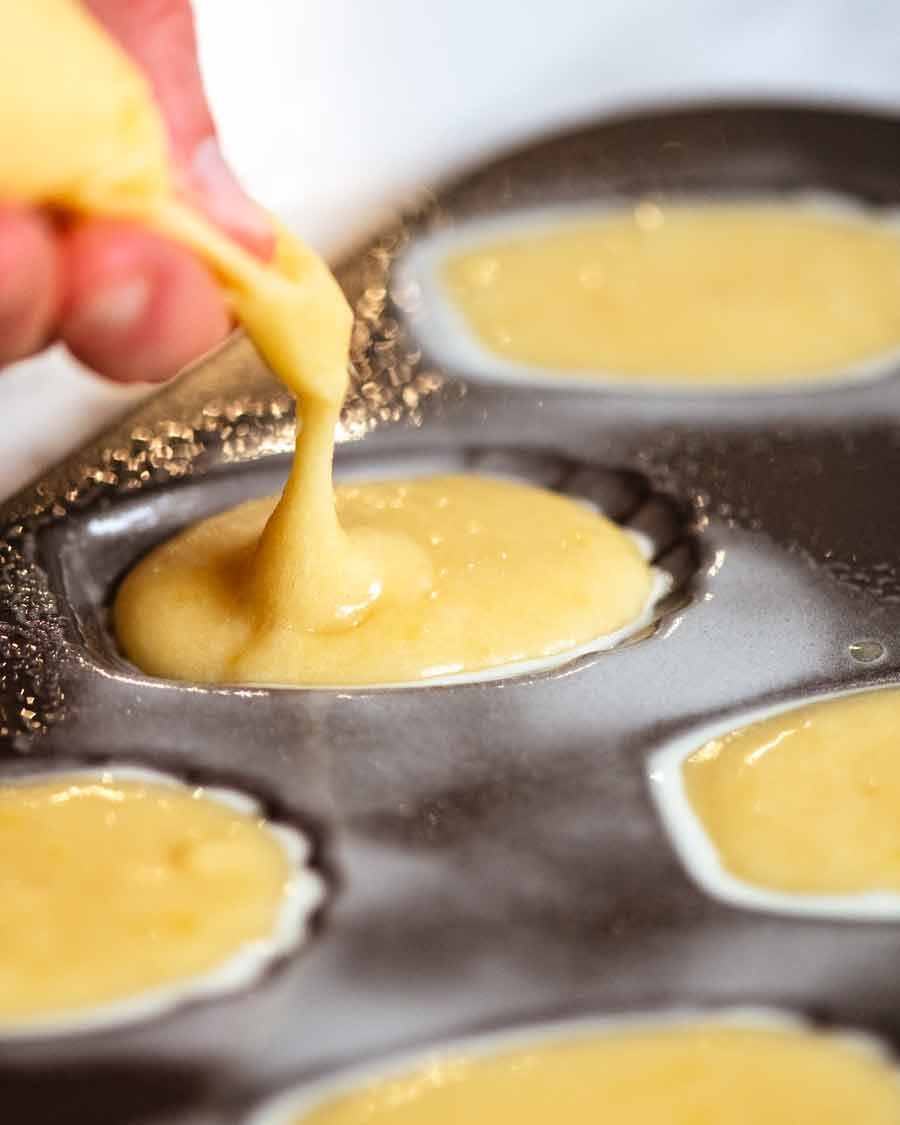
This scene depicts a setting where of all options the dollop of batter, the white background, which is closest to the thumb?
the dollop of batter

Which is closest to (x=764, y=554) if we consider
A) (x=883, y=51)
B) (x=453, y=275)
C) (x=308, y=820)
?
(x=308, y=820)

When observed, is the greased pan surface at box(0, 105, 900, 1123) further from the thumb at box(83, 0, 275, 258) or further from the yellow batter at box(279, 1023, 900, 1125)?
the thumb at box(83, 0, 275, 258)

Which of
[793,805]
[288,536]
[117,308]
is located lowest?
[793,805]

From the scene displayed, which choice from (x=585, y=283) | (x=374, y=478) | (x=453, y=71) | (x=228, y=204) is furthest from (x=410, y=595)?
(x=453, y=71)

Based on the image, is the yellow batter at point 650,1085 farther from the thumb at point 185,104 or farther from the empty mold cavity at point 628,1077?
the thumb at point 185,104

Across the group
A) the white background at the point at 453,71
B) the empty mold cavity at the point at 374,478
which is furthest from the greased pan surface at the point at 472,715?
the white background at the point at 453,71

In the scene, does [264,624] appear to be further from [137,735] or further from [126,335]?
[126,335]

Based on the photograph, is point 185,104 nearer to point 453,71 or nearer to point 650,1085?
point 650,1085
